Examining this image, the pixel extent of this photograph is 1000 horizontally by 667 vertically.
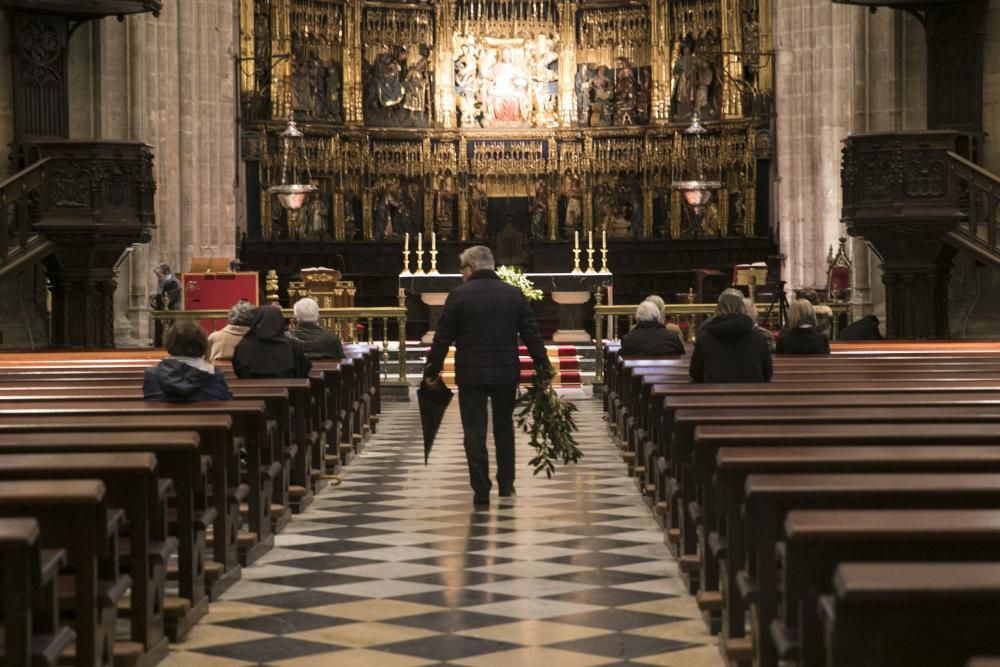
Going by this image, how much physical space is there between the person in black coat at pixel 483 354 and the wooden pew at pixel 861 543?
20.7 ft

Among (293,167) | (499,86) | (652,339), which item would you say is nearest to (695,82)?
(499,86)

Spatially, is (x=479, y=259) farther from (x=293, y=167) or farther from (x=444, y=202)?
(x=444, y=202)

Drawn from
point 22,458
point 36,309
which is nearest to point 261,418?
point 22,458

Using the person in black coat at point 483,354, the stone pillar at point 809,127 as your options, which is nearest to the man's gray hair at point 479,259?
the person in black coat at point 483,354

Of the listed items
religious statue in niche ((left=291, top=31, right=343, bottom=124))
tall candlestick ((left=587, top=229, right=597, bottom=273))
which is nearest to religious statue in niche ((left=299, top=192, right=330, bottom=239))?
religious statue in niche ((left=291, top=31, right=343, bottom=124))

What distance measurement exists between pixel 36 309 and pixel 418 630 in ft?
50.7

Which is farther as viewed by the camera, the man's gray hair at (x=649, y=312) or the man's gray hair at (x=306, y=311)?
the man's gray hair at (x=649, y=312)

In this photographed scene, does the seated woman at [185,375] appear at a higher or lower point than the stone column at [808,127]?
lower

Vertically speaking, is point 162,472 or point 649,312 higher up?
point 649,312

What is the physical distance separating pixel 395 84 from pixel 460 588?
907 inches

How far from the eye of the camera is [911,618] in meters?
3.89

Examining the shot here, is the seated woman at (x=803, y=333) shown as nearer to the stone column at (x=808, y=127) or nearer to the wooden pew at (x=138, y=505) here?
the wooden pew at (x=138, y=505)

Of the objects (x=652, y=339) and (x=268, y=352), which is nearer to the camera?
(x=268, y=352)

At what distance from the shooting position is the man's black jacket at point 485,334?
11180 millimetres
